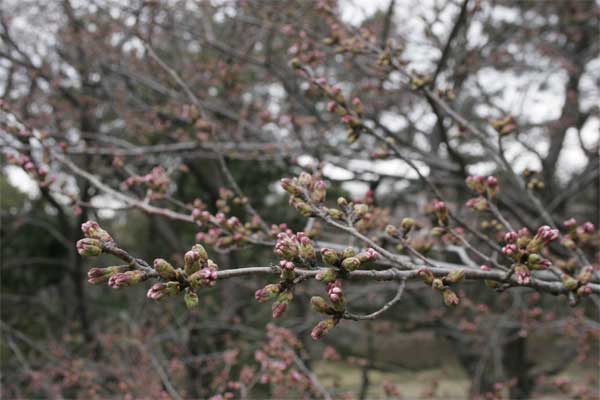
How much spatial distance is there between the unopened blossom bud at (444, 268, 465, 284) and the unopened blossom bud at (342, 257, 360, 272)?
0.26 metres

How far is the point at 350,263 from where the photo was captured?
1.08 meters

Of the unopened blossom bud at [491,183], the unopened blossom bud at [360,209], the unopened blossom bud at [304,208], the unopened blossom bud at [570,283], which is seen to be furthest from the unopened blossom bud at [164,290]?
the unopened blossom bud at [491,183]

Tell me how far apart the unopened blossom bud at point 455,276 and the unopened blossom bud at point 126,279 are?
2.29 feet

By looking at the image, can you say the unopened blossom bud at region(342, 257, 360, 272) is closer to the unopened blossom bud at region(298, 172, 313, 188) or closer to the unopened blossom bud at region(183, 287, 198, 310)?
the unopened blossom bud at region(183, 287, 198, 310)

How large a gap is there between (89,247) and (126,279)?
107 mm

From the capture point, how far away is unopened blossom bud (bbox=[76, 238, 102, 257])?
1.02 metres

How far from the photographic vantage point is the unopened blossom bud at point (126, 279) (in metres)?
0.99

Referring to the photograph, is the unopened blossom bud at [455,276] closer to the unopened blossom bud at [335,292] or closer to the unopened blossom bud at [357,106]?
the unopened blossom bud at [335,292]

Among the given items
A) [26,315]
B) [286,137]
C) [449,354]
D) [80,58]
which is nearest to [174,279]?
[286,137]

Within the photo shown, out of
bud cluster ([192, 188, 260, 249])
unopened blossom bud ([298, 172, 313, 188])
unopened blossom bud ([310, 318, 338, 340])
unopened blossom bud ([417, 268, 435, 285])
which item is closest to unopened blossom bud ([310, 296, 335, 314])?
unopened blossom bud ([310, 318, 338, 340])

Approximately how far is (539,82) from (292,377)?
212 inches

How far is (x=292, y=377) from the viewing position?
118 inches

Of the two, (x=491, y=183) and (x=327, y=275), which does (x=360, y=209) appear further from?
(x=491, y=183)

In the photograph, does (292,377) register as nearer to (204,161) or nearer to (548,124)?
(204,161)
